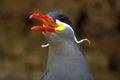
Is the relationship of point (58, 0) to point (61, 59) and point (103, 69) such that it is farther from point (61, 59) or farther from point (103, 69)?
point (61, 59)

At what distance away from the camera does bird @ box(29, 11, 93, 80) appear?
2.19m

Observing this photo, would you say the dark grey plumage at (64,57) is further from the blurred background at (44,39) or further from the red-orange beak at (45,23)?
the blurred background at (44,39)

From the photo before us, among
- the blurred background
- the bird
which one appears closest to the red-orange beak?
the bird

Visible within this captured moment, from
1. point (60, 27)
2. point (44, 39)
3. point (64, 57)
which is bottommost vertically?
point (44, 39)

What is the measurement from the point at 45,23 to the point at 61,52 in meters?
0.16

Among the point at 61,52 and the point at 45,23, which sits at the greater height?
the point at 45,23

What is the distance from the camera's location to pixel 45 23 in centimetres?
220

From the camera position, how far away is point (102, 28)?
4844mm

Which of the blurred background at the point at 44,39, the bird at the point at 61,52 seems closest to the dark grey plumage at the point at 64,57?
the bird at the point at 61,52

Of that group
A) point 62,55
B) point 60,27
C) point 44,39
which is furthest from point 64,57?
point 44,39

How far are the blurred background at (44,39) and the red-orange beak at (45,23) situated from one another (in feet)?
8.28

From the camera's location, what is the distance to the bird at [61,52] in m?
2.19

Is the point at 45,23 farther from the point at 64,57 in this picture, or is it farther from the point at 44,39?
the point at 44,39

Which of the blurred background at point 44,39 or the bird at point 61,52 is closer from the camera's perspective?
the bird at point 61,52
